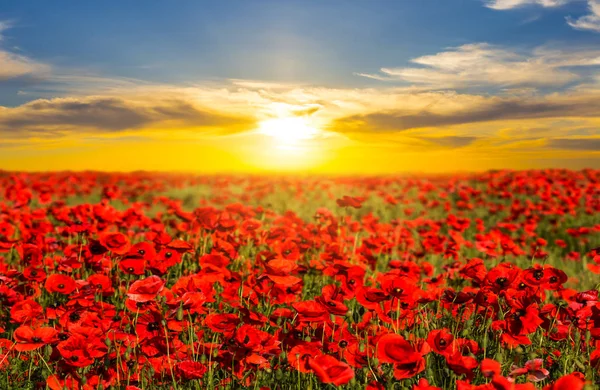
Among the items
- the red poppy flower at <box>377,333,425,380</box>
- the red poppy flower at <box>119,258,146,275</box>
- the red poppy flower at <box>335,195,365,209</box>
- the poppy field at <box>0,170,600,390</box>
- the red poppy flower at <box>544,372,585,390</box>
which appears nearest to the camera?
the red poppy flower at <box>544,372,585,390</box>

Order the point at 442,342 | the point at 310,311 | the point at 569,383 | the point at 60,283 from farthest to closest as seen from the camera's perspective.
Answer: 1. the point at 60,283
2. the point at 310,311
3. the point at 442,342
4. the point at 569,383

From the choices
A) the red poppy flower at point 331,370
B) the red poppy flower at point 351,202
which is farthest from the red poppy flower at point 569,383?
the red poppy flower at point 351,202

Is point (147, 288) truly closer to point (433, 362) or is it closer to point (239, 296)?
point (239, 296)

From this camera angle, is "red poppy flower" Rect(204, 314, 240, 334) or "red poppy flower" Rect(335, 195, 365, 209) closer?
"red poppy flower" Rect(204, 314, 240, 334)

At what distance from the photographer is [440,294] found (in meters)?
3.02

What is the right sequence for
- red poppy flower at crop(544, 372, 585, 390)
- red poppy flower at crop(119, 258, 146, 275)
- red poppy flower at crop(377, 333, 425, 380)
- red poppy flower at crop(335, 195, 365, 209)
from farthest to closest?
red poppy flower at crop(335, 195, 365, 209) < red poppy flower at crop(119, 258, 146, 275) < red poppy flower at crop(377, 333, 425, 380) < red poppy flower at crop(544, 372, 585, 390)

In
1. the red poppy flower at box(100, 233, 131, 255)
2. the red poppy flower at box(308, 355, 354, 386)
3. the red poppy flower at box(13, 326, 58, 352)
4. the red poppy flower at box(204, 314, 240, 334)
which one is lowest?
the red poppy flower at box(13, 326, 58, 352)

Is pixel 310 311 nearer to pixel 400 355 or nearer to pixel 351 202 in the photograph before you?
pixel 400 355

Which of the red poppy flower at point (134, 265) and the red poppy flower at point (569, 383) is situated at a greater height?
the red poppy flower at point (134, 265)

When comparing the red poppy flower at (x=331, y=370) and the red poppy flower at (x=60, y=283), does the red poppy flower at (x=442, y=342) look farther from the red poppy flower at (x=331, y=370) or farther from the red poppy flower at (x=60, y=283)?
the red poppy flower at (x=60, y=283)

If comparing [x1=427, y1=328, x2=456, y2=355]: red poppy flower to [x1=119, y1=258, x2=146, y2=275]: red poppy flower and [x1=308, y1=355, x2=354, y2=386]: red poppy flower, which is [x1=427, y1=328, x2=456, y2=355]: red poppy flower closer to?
[x1=308, y1=355, x2=354, y2=386]: red poppy flower

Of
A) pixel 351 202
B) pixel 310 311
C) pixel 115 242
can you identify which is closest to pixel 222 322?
pixel 310 311

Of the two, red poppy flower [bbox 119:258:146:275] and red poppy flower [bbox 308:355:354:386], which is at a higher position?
red poppy flower [bbox 119:258:146:275]

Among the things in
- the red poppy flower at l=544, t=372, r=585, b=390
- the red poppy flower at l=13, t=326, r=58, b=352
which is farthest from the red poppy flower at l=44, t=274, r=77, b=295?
the red poppy flower at l=544, t=372, r=585, b=390
